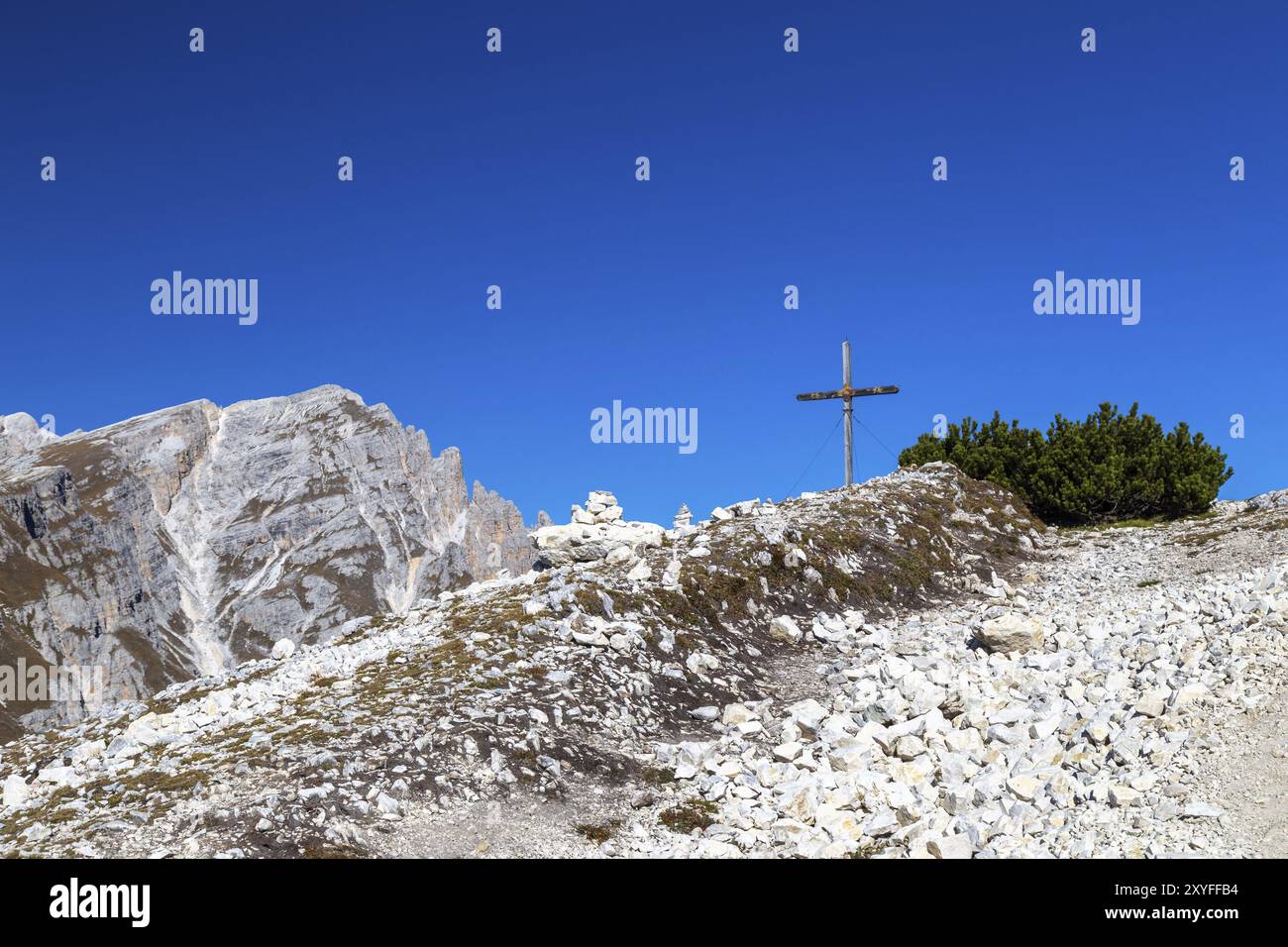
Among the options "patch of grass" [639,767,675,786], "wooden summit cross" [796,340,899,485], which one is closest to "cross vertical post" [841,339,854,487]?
"wooden summit cross" [796,340,899,485]

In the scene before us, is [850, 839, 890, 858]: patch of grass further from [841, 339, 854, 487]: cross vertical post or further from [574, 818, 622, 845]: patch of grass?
[841, 339, 854, 487]: cross vertical post

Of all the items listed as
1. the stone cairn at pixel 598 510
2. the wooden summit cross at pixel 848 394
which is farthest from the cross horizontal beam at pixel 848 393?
the stone cairn at pixel 598 510

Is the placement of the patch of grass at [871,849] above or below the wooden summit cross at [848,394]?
below

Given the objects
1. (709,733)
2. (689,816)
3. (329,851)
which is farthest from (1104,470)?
(329,851)

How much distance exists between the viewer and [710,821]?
40.8 ft

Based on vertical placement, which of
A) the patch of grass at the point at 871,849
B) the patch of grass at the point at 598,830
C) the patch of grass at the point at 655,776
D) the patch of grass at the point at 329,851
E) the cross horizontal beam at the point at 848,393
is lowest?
the patch of grass at the point at 598,830

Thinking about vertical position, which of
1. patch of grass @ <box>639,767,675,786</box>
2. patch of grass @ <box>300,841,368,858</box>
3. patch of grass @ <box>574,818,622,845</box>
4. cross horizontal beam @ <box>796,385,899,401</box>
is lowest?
patch of grass @ <box>574,818,622,845</box>

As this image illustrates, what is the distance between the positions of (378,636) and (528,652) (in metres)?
5.24

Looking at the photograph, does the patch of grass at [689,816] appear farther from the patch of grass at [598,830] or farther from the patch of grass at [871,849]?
the patch of grass at [871,849]

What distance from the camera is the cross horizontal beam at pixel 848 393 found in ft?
130

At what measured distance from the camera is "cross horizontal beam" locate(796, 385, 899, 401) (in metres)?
39.6

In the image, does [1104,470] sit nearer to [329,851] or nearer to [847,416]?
[847,416]
